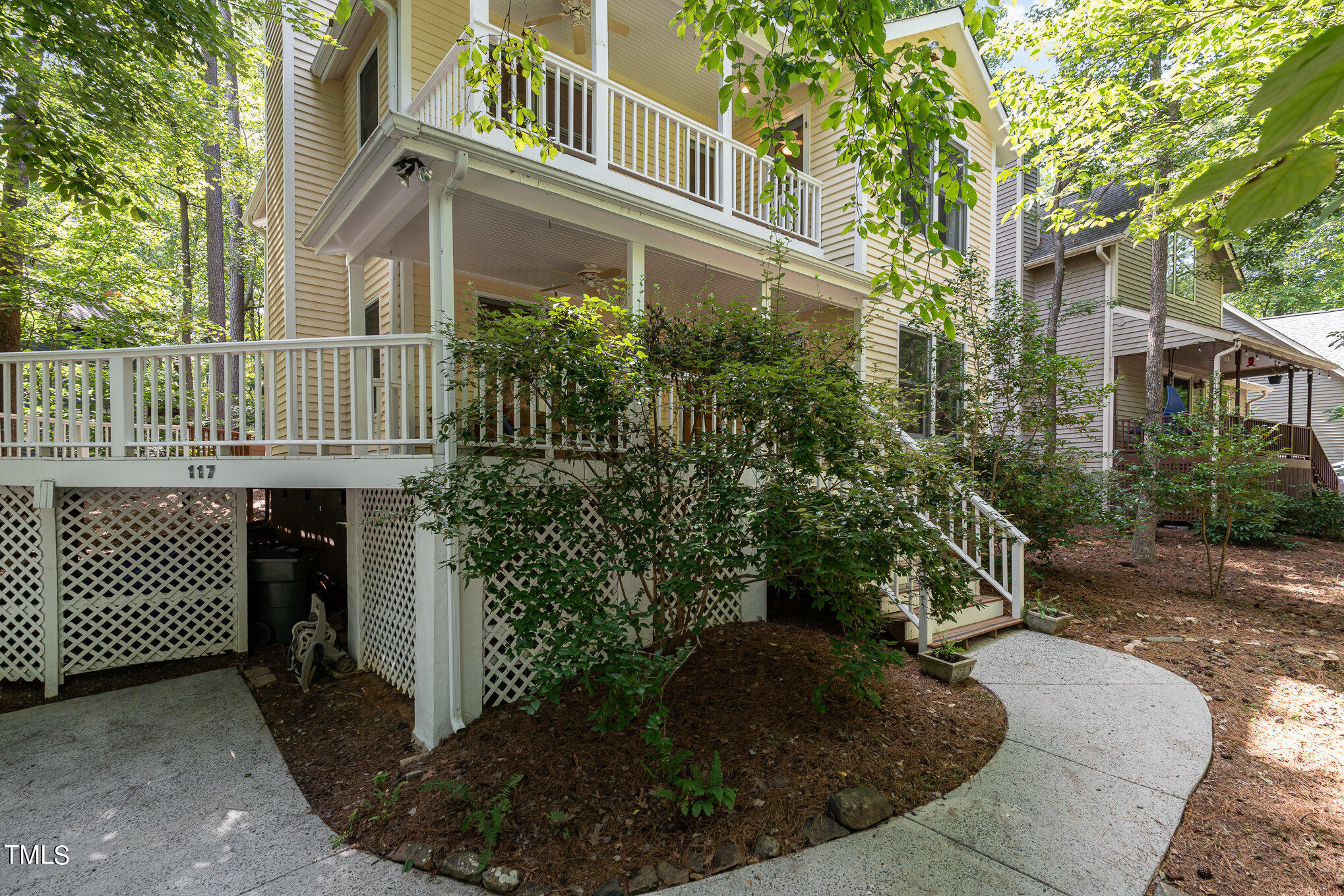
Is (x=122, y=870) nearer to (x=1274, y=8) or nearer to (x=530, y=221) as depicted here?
(x=530, y=221)

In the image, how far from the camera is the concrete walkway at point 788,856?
2768mm

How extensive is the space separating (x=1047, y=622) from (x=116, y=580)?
336 inches

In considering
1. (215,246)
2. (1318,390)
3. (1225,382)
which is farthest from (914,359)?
(1318,390)

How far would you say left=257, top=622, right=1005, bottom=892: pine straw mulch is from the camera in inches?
120

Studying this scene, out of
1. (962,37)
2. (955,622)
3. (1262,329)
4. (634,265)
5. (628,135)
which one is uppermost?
(962,37)

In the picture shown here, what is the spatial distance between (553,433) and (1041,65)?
385 inches

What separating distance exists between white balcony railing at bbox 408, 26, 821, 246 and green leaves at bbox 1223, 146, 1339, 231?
3.19 m

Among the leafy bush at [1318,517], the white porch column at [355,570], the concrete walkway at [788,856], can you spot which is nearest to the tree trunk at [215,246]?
the white porch column at [355,570]

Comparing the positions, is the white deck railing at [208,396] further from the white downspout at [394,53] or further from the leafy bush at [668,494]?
the white downspout at [394,53]

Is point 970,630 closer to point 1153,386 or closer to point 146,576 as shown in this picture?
point 1153,386

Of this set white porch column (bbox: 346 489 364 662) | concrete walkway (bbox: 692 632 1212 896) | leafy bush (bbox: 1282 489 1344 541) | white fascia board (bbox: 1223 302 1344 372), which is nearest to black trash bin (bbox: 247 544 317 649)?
white porch column (bbox: 346 489 364 662)

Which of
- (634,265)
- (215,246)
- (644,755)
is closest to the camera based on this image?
(644,755)

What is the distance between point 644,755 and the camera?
3.52 metres

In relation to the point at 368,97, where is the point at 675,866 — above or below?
below
